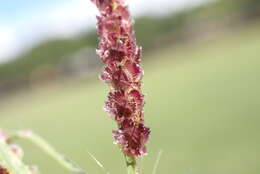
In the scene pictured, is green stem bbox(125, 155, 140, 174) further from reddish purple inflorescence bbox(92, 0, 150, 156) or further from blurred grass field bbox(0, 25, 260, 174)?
blurred grass field bbox(0, 25, 260, 174)

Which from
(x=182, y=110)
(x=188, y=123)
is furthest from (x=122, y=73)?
(x=182, y=110)

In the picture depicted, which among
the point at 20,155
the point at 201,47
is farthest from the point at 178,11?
the point at 20,155

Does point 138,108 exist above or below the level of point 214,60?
above

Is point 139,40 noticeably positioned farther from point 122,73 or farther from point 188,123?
point 122,73

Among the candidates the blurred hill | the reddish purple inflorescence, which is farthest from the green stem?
the blurred hill

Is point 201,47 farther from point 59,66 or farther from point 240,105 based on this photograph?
point 240,105

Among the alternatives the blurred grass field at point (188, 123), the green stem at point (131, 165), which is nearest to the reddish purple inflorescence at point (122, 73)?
the green stem at point (131, 165)
